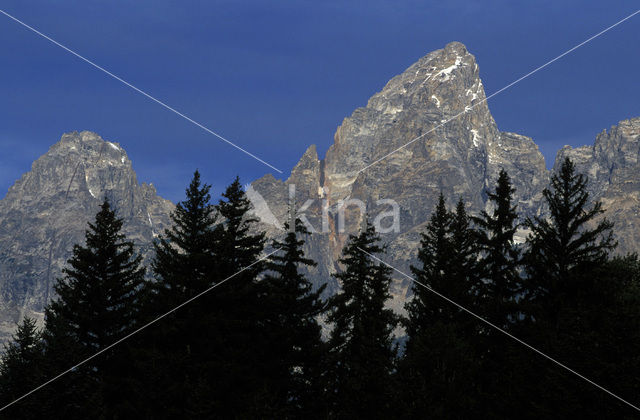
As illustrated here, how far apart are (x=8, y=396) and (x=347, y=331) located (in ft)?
69.7

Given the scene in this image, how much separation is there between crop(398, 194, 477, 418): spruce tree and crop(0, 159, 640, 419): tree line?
4.2 inches

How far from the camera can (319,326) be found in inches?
1768

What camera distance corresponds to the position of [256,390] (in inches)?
1623

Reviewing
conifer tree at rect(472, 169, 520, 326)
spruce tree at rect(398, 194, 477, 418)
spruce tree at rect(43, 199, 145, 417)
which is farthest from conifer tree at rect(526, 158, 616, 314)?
spruce tree at rect(43, 199, 145, 417)

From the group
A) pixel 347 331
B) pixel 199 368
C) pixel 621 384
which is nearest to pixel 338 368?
pixel 347 331

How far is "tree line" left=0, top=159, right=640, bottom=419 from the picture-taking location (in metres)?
33.8

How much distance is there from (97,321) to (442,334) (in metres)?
21.9

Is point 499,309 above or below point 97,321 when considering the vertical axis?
above

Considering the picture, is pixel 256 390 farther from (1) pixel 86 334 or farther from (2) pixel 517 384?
(2) pixel 517 384

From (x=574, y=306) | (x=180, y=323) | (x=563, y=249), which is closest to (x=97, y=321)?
(x=180, y=323)

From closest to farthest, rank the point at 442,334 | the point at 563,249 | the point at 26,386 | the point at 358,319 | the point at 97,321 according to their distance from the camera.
Result: the point at 442,334, the point at 26,386, the point at 563,249, the point at 97,321, the point at 358,319

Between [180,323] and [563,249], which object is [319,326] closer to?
[180,323]

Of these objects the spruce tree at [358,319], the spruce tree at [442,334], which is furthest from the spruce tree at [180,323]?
the spruce tree at [442,334]

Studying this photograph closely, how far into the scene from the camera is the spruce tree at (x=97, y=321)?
3894cm
